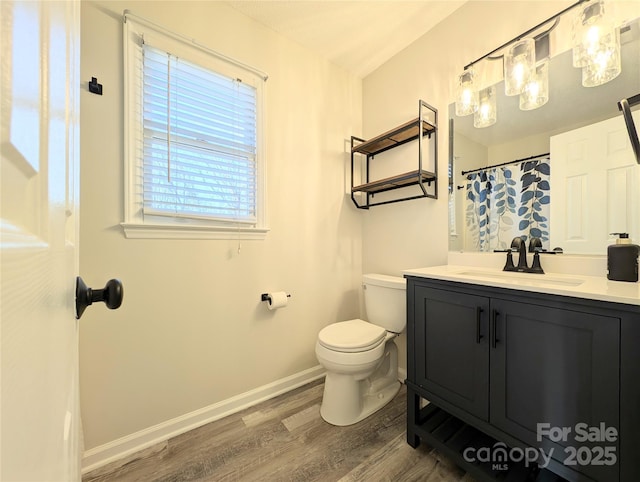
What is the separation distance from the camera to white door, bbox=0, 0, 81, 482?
163 mm

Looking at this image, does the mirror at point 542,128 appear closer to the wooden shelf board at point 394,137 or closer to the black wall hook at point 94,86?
the wooden shelf board at point 394,137

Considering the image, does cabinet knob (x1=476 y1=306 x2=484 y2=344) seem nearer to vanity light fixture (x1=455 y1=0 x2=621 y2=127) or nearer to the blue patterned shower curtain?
the blue patterned shower curtain

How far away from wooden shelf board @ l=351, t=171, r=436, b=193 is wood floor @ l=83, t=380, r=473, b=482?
1498 millimetres

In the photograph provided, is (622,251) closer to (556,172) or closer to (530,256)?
(530,256)

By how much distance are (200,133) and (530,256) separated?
1961 mm

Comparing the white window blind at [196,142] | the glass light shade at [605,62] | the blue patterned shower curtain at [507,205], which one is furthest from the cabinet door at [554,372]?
the white window blind at [196,142]

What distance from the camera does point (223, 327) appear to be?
157 centimetres

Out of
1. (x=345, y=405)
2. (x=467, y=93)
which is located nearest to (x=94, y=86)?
(x=467, y=93)

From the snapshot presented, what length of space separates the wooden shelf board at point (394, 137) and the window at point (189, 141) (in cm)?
85

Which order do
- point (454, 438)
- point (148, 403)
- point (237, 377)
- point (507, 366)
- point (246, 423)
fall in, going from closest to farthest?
1. point (507, 366)
2. point (454, 438)
3. point (148, 403)
4. point (246, 423)
5. point (237, 377)

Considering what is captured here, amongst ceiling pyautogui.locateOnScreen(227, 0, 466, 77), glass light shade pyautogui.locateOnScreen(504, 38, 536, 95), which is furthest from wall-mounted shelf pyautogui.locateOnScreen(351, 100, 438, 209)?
ceiling pyautogui.locateOnScreen(227, 0, 466, 77)

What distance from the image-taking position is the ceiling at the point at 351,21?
1587mm

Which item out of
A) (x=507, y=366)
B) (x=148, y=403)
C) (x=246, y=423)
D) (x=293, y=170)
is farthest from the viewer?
(x=293, y=170)

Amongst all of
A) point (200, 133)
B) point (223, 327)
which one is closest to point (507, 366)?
point (223, 327)
